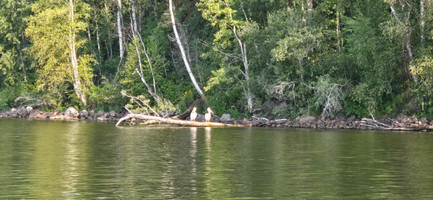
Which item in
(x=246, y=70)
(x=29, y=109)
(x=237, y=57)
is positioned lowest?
(x=29, y=109)

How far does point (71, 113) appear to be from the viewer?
51.3 metres

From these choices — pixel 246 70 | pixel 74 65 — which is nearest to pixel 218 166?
pixel 246 70

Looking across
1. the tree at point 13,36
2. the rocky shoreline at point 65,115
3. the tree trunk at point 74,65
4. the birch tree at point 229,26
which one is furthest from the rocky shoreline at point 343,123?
the tree at point 13,36

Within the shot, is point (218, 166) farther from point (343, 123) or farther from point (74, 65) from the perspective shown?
point (74, 65)

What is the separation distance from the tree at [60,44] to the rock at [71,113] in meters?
2.68

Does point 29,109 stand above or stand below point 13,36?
below

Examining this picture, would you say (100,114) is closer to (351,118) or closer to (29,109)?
(29,109)

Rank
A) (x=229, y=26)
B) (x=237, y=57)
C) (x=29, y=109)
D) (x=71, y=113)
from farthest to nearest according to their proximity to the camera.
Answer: (x=29, y=109) → (x=71, y=113) → (x=229, y=26) → (x=237, y=57)

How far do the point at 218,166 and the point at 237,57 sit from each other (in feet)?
78.3

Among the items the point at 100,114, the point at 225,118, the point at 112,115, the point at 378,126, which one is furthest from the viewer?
the point at 100,114

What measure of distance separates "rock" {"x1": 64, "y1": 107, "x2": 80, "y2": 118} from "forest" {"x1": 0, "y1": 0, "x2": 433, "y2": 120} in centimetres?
199

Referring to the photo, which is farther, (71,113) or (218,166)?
(71,113)

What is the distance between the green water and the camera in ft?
49.0

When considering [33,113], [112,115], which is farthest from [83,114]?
[33,113]
